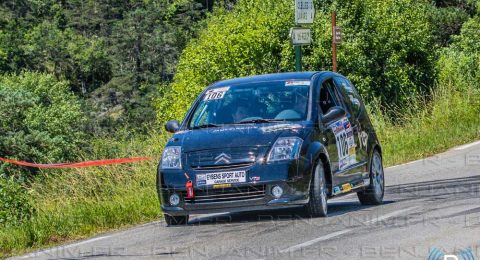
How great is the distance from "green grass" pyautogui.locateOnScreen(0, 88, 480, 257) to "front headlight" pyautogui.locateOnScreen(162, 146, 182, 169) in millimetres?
1220

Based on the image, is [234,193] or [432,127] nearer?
[234,193]

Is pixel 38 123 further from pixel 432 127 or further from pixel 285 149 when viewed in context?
pixel 285 149

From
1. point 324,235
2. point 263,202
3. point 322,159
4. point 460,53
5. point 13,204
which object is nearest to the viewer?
point 324,235

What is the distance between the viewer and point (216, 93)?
13.1 metres

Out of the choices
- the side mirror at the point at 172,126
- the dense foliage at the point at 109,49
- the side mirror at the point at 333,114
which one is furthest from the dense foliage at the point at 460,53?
the side mirror at the point at 172,126

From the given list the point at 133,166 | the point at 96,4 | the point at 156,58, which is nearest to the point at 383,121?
the point at 133,166

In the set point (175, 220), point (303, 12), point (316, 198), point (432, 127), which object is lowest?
point (432, 127)

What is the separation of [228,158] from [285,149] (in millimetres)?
603

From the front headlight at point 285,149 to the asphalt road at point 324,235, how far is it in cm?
67

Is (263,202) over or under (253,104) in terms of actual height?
under

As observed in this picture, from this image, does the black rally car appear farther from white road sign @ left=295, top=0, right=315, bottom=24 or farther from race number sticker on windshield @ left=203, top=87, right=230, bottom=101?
A: white road sign @ left=295, top=0, right=315, bottom=24

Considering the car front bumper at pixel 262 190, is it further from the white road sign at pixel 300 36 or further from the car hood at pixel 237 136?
the white road sign at pixel 300 36

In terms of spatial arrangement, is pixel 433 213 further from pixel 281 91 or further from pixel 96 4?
pixel 96 4

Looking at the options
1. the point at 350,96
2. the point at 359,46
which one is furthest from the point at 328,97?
the point at 359,46
